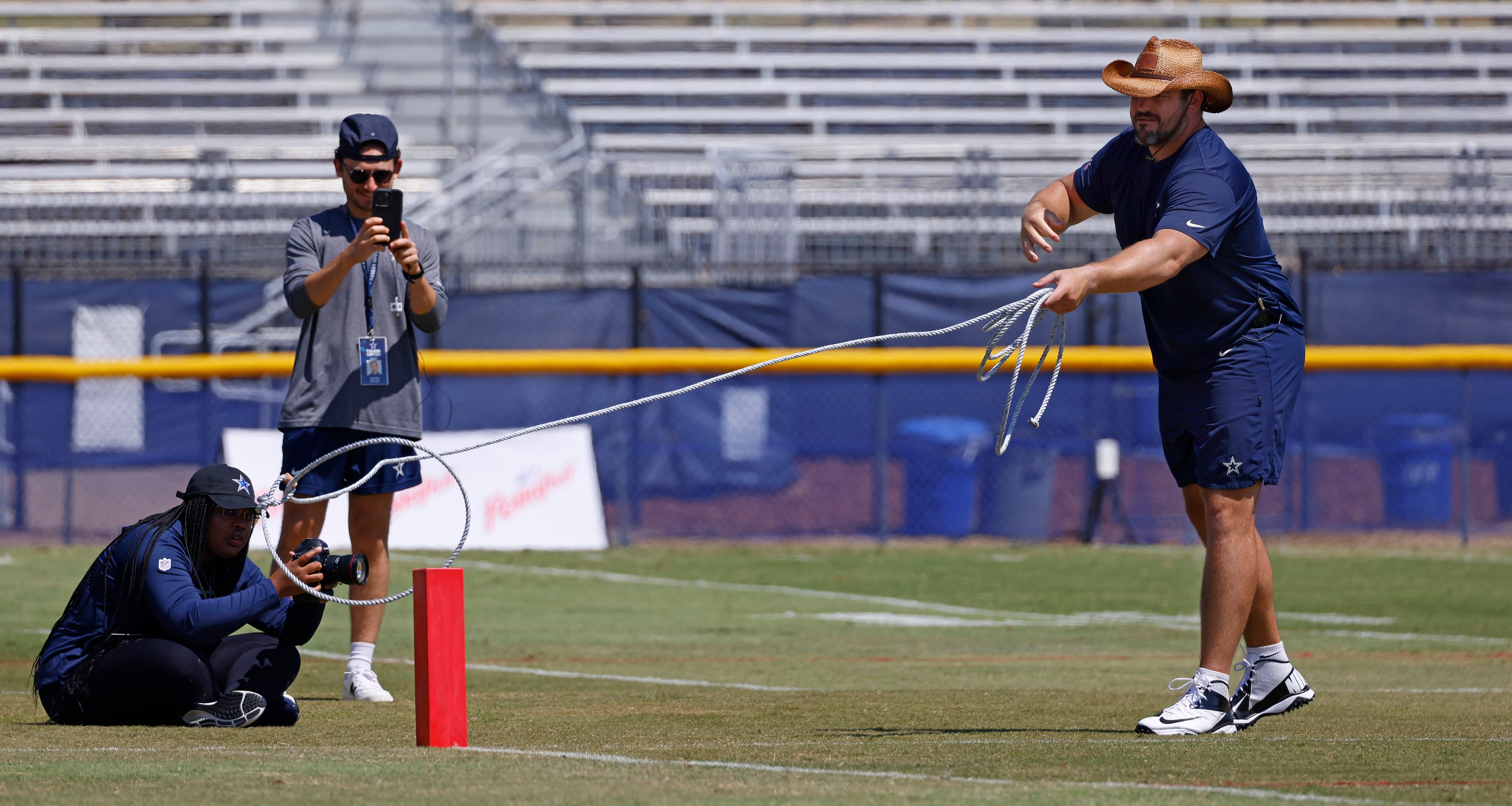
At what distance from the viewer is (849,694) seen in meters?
6.42

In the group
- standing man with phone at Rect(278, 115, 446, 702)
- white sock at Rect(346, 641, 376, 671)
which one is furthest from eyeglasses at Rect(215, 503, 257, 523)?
white sock at Rect(346, 641, 376, 671)

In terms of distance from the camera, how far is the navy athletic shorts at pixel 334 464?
629cm

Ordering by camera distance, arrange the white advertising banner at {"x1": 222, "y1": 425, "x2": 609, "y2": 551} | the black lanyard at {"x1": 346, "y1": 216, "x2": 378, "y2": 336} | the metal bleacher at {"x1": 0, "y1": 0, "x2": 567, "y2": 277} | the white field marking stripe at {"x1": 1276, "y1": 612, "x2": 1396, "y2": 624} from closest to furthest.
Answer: the black lanyard at {"x1": 346, "y1": 216, "x2": 378, "y2": 336}
the white field marking stripe at {"x1": 1276, "y1": 612, "x2": 1396, "y2": 624}
the white advertising banner at {"x1": 222, "y1": 425, "x2": 609, "y2": 551}
the metal bleacher at {"x1": 0, "y1": 0, "x2": 567, "y2": 277}

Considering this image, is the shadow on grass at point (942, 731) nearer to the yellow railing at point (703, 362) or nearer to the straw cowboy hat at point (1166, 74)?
the straw cowboy hat at point (1166, 74)

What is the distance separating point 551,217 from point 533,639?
10.4 m

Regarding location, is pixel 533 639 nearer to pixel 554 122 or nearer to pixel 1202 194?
pixel 1202 194

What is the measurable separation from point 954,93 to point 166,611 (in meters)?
19.1

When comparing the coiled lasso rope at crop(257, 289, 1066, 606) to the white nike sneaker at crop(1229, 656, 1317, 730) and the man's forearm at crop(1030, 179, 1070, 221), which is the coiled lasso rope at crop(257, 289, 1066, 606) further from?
the white nike sneaker at crop(1229, 656, 1317, 730)

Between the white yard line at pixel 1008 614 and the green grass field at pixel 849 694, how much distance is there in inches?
1.6

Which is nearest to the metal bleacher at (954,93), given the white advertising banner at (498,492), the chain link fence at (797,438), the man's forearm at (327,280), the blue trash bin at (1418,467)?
the chain link fence at (797,438)

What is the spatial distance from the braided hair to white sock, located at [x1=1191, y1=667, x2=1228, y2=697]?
277 cm

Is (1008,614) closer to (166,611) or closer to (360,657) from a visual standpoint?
(360,657)

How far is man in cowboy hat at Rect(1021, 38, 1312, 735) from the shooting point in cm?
513

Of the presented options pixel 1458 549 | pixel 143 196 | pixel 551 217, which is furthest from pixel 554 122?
pixel 1458 549
